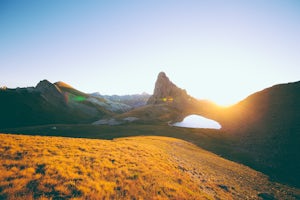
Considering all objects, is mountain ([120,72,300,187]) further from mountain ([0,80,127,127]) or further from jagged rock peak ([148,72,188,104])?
jagged rock peak ([148,72,188,104])

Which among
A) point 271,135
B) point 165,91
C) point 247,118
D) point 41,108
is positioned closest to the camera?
point 271,135

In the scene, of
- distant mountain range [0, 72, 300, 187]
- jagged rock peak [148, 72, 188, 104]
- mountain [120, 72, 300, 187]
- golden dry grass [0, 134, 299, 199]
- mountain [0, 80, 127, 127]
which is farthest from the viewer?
jagged rock peak [148, 72, 188, 104]

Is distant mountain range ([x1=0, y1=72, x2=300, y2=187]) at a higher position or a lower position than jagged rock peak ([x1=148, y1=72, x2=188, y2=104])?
lower

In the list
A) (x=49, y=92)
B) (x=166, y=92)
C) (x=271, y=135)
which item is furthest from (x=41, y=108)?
(x=271, y=135)

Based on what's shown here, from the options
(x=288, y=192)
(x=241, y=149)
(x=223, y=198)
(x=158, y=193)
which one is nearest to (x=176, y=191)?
(x=158, y=193)

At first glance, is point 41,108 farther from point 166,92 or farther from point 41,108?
point 166,92

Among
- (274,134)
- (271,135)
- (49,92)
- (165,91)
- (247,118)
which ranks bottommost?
(271,135)

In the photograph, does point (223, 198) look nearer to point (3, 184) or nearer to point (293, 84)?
point (3, 184)

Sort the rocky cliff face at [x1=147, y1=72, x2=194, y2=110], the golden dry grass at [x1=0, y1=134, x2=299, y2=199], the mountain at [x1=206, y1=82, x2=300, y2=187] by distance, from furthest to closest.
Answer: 1. the rocky cliff face at [x1=147, y1=72, x2=194, y2=110]
2. the mountain at [x1=206, y1=82, x2=300, y2=187]
3. the golden dry grass at [x1=0, y1=134, x2=299, y2=199]

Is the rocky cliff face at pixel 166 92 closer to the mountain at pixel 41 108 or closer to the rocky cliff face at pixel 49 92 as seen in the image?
the mountain at pixel 41 108

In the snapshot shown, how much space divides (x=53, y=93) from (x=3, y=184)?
126 metres

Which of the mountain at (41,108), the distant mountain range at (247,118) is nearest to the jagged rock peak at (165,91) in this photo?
the distant mountain range at (247,118)

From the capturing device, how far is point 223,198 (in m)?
13.0

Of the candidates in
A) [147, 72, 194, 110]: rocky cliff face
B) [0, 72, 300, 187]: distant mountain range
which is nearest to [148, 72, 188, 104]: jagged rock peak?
[147, 72, 194, 110]: rocky cliff face
